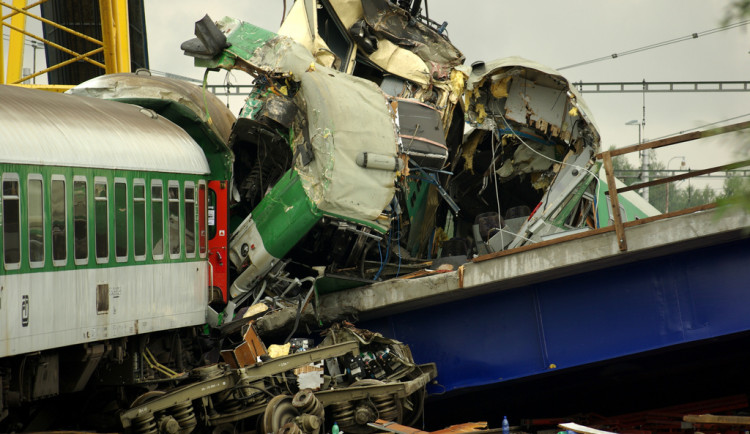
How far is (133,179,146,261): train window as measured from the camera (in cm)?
1204

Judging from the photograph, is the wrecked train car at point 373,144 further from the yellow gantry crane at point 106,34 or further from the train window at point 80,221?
the yellow gantry crane at point 106,34

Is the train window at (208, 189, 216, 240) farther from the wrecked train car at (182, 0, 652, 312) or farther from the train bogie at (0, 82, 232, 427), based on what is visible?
the wrecked train car at (182, 0, 652, 312)

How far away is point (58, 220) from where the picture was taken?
34.4 ft

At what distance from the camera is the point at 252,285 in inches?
567

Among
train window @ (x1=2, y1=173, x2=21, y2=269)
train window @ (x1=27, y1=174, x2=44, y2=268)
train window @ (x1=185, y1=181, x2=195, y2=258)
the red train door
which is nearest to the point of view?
train window @ (x1=2, y1=173, x2=21, y2=269)

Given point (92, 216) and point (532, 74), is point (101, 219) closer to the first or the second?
point (92, 216)

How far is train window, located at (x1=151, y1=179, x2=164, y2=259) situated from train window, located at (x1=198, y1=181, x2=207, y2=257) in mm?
1027

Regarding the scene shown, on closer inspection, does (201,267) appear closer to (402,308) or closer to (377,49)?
(402,308)

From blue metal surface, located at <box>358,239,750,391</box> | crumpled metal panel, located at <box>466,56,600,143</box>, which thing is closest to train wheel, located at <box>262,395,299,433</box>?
blue metal surface, located at <box>358,239,750,391</box>

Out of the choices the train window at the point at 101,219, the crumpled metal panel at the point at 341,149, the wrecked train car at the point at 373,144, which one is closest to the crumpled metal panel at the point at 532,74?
the wrecked train car at the point at 373,144

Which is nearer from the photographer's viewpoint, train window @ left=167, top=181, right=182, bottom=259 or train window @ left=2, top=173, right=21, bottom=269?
train window @ left=2, top=173, right=21, bottom=269

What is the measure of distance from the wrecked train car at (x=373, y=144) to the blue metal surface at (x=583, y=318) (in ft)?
3.62

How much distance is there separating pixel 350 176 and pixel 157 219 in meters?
2.84

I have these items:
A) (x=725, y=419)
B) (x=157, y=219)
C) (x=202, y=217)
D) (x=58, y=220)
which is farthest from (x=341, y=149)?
(x=725, y=419)
